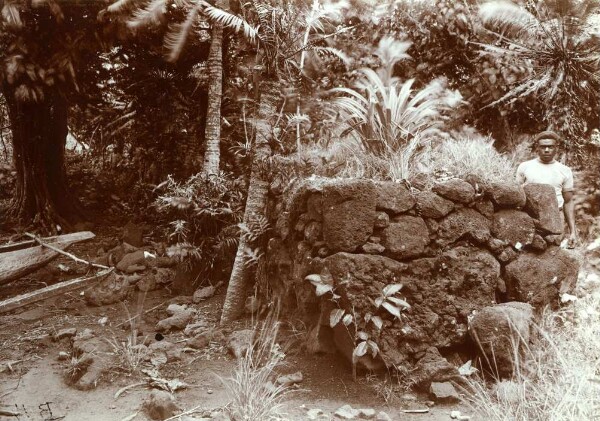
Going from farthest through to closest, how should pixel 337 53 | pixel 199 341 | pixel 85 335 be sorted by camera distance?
pixel 337 53
pixel 85 335
pixel 199 341

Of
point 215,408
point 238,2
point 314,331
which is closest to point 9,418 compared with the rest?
point 215,408

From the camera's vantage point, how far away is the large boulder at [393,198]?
4441 mm

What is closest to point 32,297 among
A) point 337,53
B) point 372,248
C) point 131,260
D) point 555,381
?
point 131,260

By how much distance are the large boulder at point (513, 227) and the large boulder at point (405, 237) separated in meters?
0.76

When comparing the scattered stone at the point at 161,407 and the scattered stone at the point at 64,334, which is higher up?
the scattered stone at the point at 64,334

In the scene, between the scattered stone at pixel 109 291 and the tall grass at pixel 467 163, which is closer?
the tall grass at pixel 467 163

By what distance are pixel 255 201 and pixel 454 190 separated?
84.1 inches

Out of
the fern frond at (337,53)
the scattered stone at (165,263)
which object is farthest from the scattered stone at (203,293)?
the fern frond at (337,53)

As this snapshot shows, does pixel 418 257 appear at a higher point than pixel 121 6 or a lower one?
lower

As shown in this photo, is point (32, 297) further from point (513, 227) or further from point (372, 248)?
point (513, 227)

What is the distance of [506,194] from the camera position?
4738 mm

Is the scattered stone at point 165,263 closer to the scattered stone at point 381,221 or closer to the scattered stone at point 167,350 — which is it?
the scattered stone at point 167,350

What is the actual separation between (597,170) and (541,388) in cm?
557

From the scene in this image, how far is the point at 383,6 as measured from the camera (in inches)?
333
